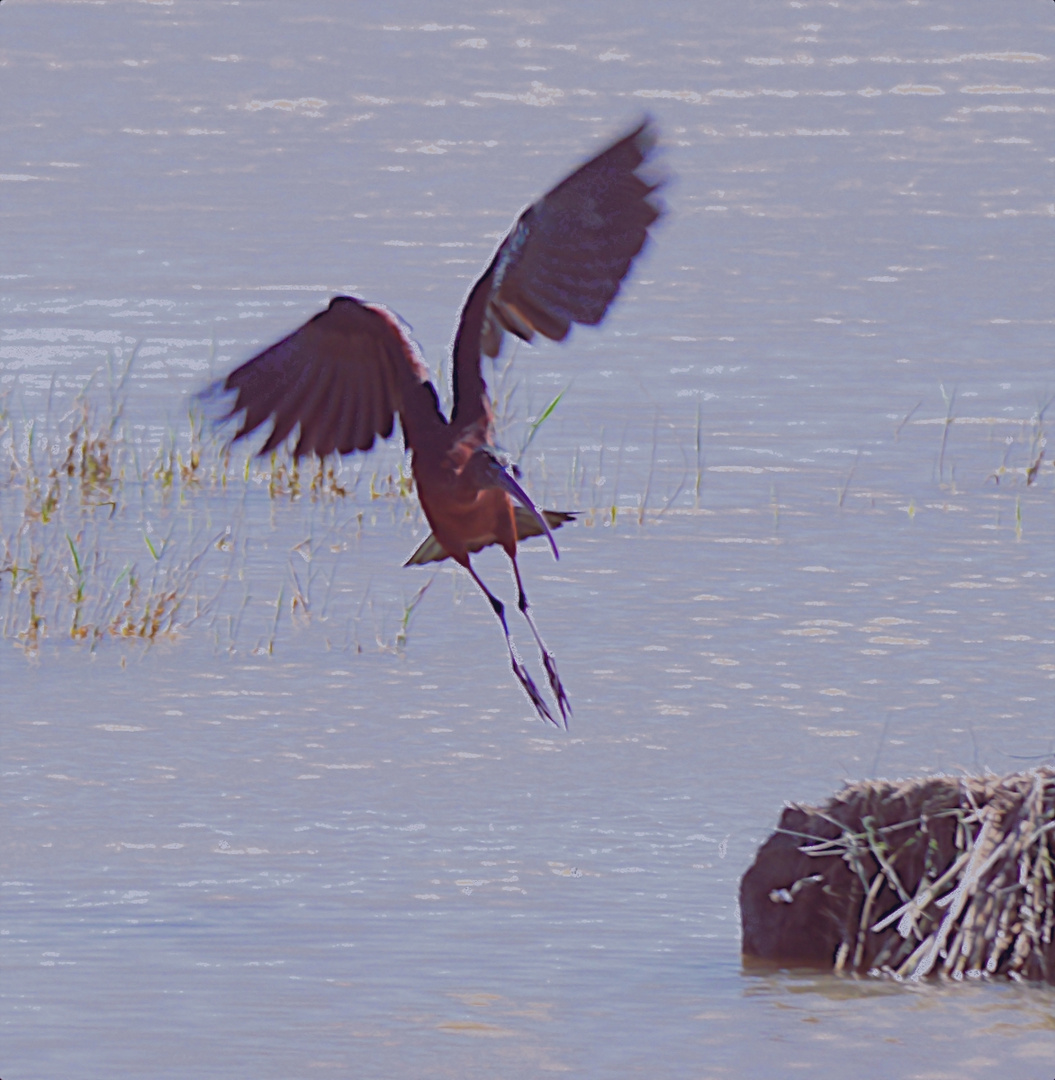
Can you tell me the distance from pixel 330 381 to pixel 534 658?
196 cm

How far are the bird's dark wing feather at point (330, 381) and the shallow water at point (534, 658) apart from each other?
0.61 metres

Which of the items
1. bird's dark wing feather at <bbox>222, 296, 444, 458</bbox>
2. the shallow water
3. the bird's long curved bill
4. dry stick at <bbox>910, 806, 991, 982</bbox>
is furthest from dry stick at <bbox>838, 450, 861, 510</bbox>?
dry stick at <bbox>910, 806, 991, 982</bbox>

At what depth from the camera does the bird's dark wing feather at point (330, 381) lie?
6676 mm

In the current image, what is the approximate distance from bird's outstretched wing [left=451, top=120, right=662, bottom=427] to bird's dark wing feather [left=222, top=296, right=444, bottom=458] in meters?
0.25

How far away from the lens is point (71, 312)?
49.1 feet

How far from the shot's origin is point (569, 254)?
21.3 ft

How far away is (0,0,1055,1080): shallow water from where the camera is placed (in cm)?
557

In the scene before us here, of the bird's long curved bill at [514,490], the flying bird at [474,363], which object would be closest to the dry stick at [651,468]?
the flying bird at [474,363]

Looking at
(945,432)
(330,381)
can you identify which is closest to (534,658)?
(330,381)

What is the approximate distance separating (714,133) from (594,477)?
1207cm

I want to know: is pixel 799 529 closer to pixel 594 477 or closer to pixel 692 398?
pixel 594 477

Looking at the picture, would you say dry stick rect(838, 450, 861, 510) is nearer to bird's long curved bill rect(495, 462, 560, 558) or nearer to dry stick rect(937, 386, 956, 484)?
dry stick rect(937, 386, 956, 484)

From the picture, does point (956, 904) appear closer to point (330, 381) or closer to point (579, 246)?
point (579, 246)

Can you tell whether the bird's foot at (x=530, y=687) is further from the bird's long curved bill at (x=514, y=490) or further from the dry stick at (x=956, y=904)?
the dry stick at (x=956, y=904)
